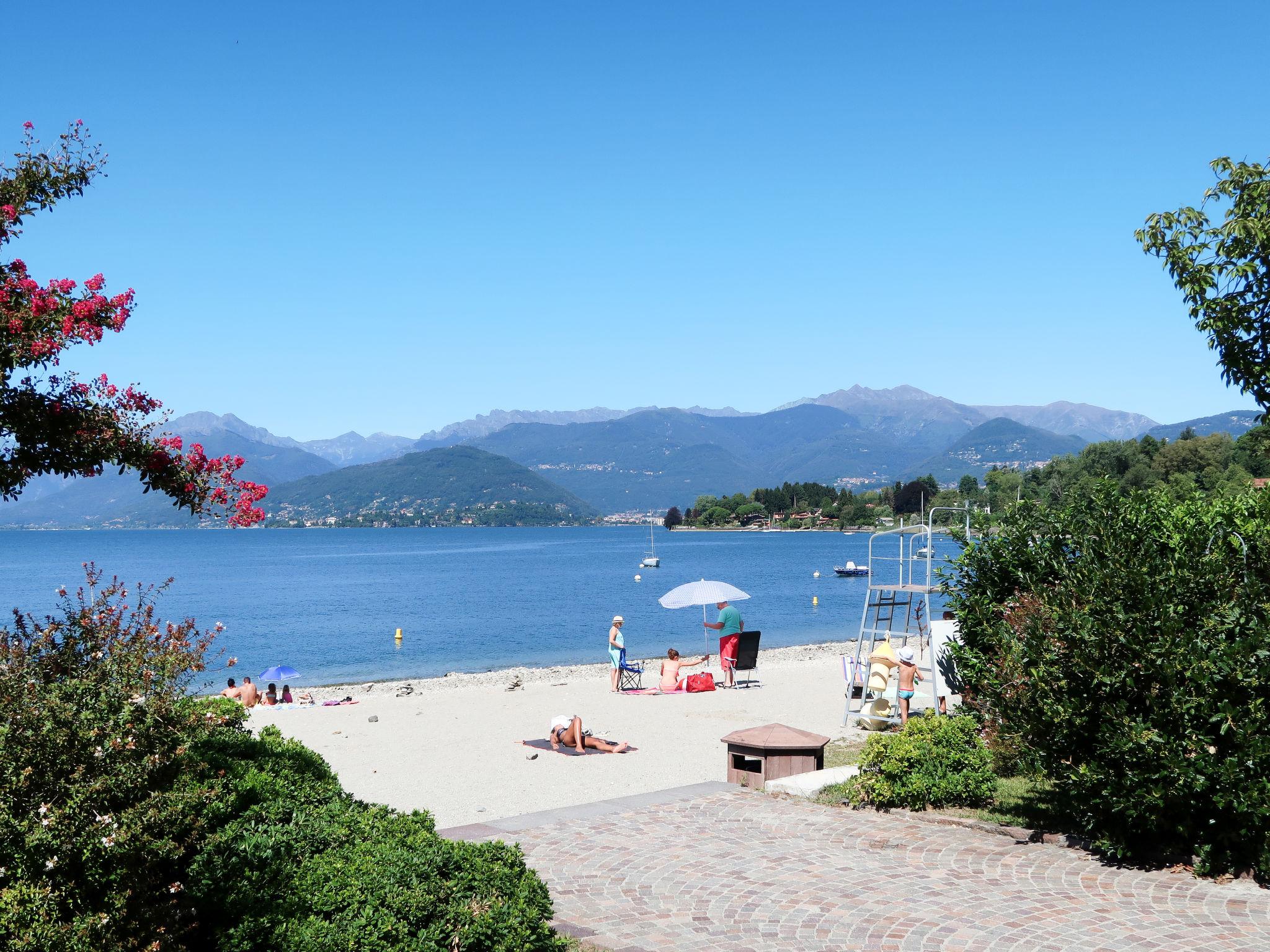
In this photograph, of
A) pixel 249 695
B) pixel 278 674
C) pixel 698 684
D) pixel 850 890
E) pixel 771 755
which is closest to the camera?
pixel 850 890

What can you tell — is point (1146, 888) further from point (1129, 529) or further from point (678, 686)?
point (678, 686)

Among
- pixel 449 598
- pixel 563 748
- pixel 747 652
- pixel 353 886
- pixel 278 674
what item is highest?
pixel 353 886

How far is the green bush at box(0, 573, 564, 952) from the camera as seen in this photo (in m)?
3.98

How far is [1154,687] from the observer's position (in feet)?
21.5

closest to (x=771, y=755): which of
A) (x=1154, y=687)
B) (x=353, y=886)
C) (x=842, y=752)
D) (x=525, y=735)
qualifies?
(x=842, y=752)

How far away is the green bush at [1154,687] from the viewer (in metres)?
6.34

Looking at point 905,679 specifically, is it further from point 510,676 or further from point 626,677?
point 510,676

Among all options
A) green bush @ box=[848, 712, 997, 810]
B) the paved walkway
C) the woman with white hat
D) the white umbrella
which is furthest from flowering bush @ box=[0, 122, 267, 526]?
the white umbrella

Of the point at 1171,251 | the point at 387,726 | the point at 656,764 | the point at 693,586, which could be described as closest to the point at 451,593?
the point at 693,586

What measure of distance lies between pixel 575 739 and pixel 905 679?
475cm

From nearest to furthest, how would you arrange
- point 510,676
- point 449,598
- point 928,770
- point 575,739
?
point 928,770
point 575,739
point 510,676
point 449,598

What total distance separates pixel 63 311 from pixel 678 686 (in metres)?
16.3

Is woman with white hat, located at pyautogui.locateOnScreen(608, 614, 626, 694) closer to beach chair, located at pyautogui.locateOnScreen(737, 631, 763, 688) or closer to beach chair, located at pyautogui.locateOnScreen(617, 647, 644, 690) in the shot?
beach chair, located at pyautogui.locateOnScreen(617, 647, 644, 690)

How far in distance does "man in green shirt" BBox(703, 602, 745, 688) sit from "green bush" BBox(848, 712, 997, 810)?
11.0 m
